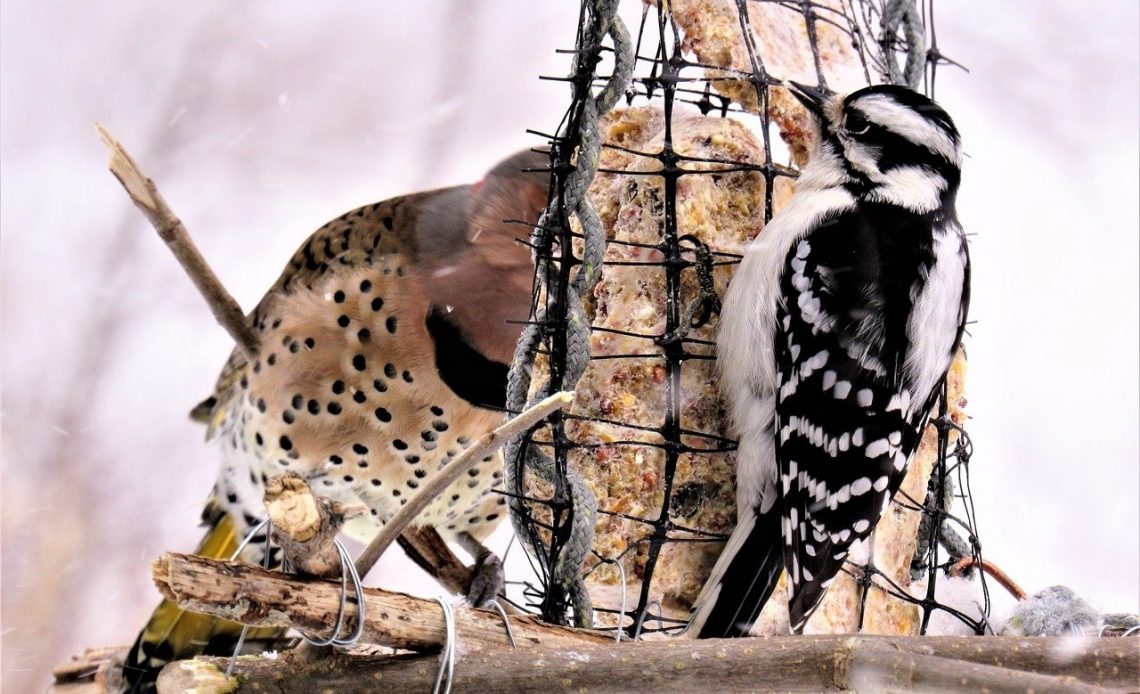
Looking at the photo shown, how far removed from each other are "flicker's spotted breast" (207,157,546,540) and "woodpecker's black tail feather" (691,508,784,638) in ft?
2.46

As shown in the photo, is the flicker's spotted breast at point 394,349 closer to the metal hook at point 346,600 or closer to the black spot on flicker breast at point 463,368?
the black spot on flicker breast at point 463,368

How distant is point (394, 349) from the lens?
8.26 ft

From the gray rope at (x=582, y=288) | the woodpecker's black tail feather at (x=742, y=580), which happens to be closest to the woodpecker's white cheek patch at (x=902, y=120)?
the gray rope at (x=582, y=288)

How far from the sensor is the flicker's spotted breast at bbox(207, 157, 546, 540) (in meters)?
2.49

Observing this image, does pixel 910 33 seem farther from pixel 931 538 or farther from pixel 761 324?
pixel 931 538

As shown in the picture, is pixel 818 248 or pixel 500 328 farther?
pixel 500 328

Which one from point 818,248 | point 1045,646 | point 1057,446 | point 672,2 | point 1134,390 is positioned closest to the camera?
point 1045,646

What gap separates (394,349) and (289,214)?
5.45 ft

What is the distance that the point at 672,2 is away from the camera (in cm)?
200

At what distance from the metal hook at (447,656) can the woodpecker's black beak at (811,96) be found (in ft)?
3.32

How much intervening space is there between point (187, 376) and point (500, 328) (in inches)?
75.4

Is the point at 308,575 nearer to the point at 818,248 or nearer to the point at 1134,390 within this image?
the point at 818,248

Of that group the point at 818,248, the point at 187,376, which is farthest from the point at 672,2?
the point at 187,376

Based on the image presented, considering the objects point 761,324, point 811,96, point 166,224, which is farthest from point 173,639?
point 811,96
